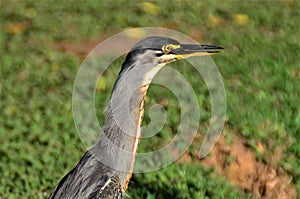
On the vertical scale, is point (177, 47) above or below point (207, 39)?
above

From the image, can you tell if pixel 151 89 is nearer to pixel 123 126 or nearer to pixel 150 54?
pixel 123 126

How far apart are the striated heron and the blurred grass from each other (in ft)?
3.95

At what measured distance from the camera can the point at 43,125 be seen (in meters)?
6.39

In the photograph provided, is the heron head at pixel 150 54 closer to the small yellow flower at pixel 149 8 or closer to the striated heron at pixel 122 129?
the striated heron at pixel 122 129

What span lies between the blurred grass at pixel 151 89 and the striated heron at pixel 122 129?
3.95 feet

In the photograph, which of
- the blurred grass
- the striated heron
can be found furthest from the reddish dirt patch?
the striated heron

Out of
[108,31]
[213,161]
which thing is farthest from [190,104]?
[108,31]

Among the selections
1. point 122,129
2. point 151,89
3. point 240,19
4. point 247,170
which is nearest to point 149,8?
point 240,19

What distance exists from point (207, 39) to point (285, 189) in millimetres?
2488

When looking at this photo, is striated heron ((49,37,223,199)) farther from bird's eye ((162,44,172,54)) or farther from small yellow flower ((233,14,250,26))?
small yellow flower ((233,14,250,26))

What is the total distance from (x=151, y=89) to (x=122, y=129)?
8.23 feet

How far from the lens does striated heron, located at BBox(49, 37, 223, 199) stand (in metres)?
3.96

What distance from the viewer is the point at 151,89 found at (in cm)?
665

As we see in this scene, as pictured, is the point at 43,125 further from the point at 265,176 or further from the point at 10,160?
the point at 265,176
